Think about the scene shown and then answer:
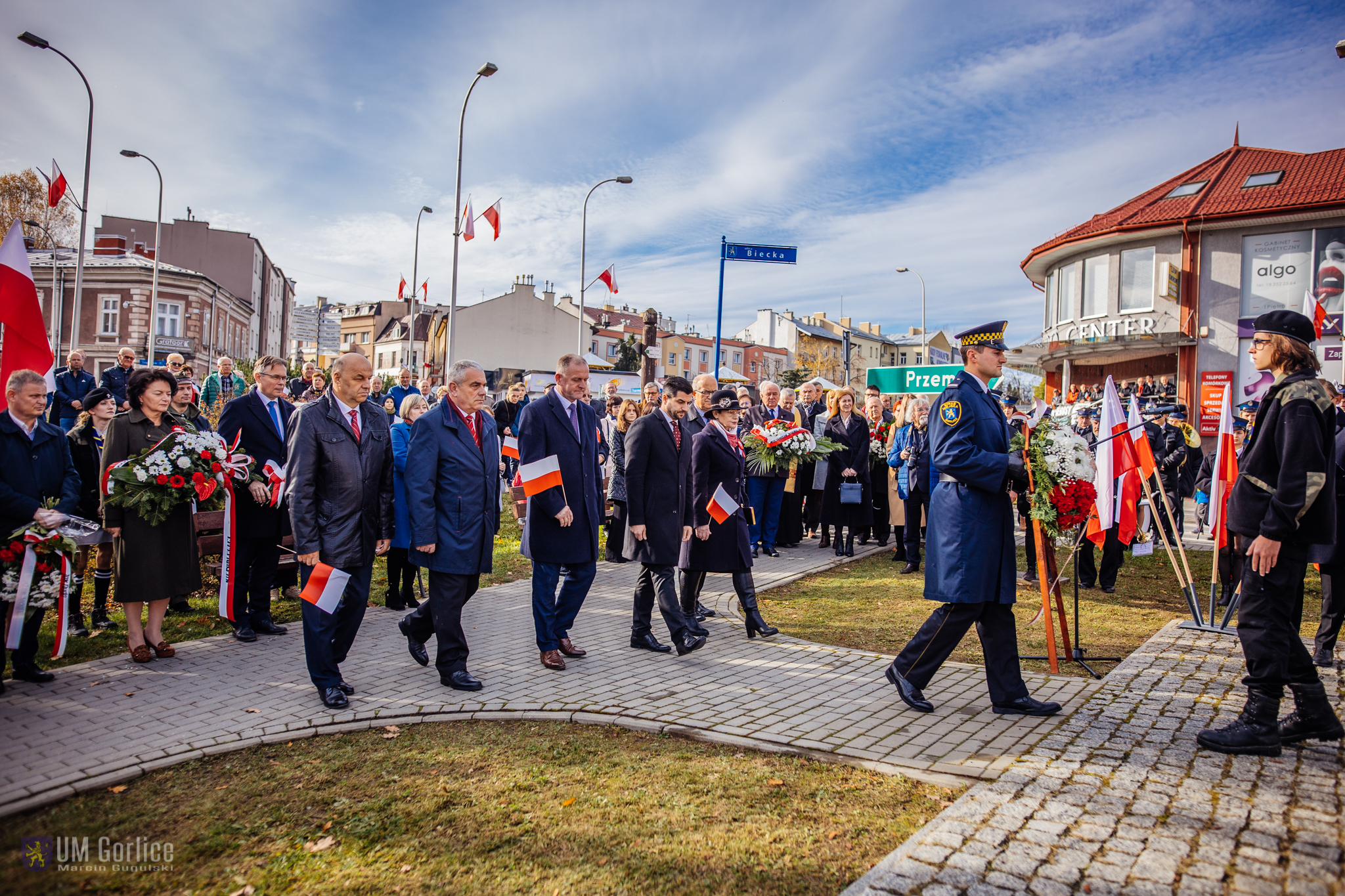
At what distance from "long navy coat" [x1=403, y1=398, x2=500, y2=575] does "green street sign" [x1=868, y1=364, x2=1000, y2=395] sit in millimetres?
11242

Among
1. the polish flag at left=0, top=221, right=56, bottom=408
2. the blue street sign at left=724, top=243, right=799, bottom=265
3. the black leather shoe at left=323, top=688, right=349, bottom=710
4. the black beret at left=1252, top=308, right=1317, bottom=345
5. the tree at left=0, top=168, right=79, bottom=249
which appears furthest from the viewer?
the tree at left=0, top=168, right=79, bottom=249

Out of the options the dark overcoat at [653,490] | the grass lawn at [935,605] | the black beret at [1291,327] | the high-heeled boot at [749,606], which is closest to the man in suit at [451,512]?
the dark overcoat at [653,490]

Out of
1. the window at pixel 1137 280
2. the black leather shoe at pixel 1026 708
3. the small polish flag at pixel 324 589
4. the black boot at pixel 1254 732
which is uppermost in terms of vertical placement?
the window at pixel 1137 280

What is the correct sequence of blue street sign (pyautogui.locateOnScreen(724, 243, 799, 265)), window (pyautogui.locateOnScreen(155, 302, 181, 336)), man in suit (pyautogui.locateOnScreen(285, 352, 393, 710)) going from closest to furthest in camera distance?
1. man in suit (pyautogui.locateOnScreen(285, 352, 393, 710))
2. blue street sign (pyautogui.locateOnScreen(724, 243, 799, 265))
3. window (pyautogui.locateOnScreen(155, 302, 181, 336))

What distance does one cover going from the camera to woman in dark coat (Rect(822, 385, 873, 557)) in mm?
11297

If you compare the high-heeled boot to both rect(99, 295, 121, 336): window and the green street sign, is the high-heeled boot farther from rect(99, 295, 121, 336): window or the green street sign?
rect(99, 295, 121, 336): window

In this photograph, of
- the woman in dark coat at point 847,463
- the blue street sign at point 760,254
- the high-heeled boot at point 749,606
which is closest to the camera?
the high-heeled boot at point 749,606

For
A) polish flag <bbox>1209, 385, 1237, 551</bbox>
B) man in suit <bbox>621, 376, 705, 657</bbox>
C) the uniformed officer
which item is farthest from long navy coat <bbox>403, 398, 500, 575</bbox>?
polish flag <bbox>1209, 385, 1237, 551</bbox>

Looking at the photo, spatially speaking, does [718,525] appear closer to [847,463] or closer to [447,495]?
[447,495]

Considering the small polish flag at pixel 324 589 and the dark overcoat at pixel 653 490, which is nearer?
the small polish flag at pixel 324 589

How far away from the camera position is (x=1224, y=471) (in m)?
7.18

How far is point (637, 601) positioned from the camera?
21.2 ft

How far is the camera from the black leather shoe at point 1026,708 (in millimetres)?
4820

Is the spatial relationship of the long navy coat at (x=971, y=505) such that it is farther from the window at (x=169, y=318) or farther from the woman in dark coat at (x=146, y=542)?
the window at (x=169, y=318)
